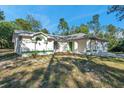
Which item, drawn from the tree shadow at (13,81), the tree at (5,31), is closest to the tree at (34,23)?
the tree at (5,31)

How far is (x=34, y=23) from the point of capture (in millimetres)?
60031

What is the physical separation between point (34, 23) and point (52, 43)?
34838 mm

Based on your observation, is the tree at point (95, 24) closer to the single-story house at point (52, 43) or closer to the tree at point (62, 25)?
the tree at point (62, 25)

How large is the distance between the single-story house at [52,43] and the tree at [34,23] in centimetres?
2900

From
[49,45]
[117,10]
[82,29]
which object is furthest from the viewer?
[82,29]

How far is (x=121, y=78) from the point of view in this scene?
37.6 feet

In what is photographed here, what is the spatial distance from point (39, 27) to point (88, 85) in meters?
52.2

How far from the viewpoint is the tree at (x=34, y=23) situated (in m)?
60.0

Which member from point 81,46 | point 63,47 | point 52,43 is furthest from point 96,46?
point 52,43

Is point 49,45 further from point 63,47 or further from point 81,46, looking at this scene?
point 81,46
